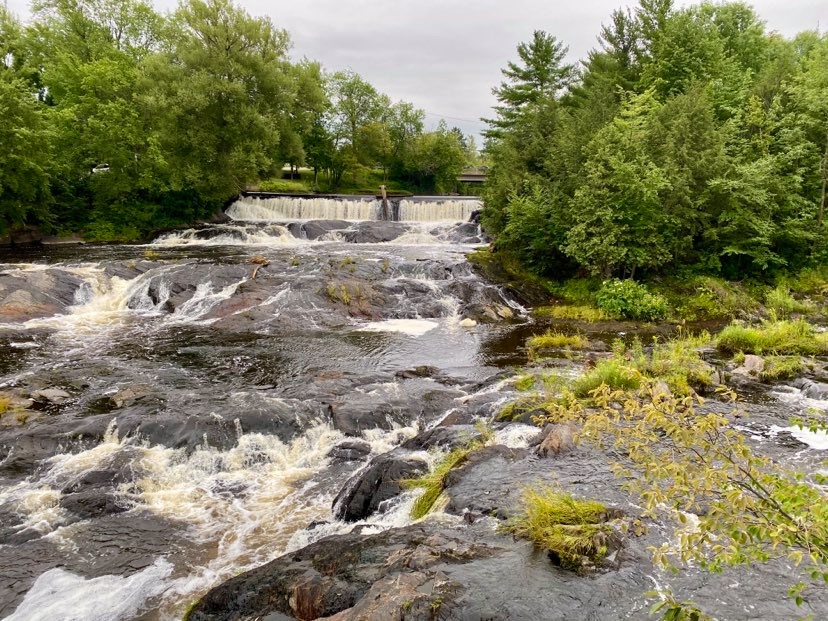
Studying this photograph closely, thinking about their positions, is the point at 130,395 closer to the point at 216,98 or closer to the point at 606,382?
the point at 606,382

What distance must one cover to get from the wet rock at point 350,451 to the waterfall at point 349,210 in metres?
28.2

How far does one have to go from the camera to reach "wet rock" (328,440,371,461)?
10188 mm

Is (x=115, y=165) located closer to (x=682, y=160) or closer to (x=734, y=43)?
(x=682, y=160)

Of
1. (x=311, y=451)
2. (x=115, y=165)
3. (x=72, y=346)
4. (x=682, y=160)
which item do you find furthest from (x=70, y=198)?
(x=682, y=160)

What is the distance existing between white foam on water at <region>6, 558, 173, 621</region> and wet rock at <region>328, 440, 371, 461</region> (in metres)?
3.50

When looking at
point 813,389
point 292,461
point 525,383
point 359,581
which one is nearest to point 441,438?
point 292,461

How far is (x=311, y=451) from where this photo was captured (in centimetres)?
1040

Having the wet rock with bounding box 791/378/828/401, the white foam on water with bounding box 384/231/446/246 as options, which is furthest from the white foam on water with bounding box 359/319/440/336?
the white foam on water with bounding box 384/231/446/246

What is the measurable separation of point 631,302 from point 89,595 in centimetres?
1740

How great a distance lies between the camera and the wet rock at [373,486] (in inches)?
324

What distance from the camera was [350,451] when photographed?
1030cm

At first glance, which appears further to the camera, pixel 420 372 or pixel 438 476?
pixel 420 372

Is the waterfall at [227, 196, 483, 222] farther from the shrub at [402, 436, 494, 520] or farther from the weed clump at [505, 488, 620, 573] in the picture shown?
the weed clump at [505, 488, 620, 573]

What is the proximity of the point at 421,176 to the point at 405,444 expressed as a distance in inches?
1964
